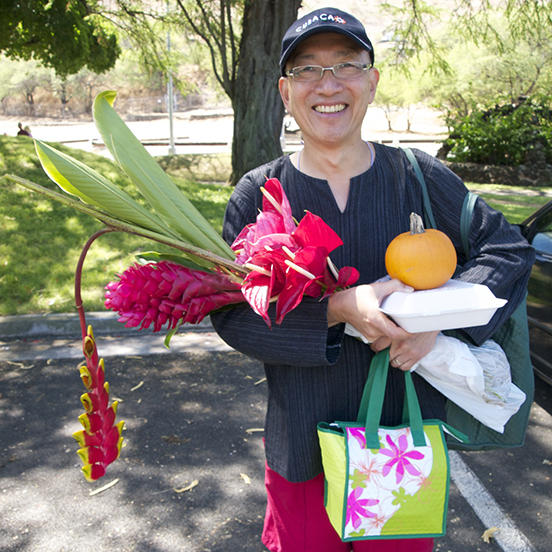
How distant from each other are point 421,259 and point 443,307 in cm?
13

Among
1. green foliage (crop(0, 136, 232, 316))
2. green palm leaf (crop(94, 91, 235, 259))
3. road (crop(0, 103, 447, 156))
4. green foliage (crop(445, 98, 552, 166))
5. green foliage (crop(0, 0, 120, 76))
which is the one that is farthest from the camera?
road (crop(0, 103, 447, 156))

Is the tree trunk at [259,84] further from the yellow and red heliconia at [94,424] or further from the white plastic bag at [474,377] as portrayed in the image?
the yellow and red heliconia at [94,424]

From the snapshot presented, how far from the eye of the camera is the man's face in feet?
5.27

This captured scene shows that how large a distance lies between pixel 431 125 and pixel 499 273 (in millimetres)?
53445

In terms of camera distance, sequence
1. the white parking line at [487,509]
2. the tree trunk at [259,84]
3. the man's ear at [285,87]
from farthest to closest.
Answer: the tree trunk at [259,84] < the white parking line at [487,509] < the man's ear at [285,87]

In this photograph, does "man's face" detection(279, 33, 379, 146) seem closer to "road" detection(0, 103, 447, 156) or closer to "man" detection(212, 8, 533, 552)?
"man" detection(212, 8, 533, 552)

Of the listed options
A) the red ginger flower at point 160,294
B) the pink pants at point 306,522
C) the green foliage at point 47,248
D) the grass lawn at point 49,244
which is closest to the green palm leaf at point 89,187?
the red ginger flower at point 160,294

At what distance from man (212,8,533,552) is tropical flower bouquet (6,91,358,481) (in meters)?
0.19

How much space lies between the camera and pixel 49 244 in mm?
6879

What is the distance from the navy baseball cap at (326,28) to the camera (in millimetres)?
1543

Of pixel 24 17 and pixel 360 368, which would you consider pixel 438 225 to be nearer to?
pixel 360 368

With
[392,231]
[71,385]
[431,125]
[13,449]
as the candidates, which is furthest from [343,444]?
[431,125]

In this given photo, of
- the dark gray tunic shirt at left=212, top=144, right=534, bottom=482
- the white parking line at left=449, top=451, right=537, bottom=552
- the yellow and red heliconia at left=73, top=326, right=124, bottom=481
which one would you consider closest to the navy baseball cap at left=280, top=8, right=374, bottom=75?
the dark gray tunic shirt at left=212, top=144, right=534, bottom=482

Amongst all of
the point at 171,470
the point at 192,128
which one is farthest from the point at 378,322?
the point at 192,128
